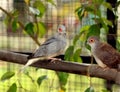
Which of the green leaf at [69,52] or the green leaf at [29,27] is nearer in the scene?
the green leaf at [69,52]

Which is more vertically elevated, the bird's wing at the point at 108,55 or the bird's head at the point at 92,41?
the bird's head at the point at 92,41

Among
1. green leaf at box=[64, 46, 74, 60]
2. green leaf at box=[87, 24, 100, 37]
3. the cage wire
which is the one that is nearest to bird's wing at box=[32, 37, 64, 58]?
green leaf at box=[64, 46, 74, 60]

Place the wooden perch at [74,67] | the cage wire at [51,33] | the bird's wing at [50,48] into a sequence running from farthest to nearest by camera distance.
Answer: the cage wire at [51,33] < the bird's wing at [50,48] < the wooden perch at [74,67]

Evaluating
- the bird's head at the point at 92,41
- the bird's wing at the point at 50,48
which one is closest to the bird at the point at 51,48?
the bird's wing at the point at 50,48

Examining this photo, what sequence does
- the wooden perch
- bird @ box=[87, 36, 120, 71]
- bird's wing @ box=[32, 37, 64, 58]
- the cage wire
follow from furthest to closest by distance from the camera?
the cage wire
bird's wing @ box=[32, 37, 64, 58]
bird @ box=[87, 36, 120, 71]
the wooden perch

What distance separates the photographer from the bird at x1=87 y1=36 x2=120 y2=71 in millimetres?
1549

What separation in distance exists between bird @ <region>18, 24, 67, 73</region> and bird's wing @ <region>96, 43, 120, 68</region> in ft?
0.69

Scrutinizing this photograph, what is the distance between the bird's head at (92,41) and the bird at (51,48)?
5.2 inches

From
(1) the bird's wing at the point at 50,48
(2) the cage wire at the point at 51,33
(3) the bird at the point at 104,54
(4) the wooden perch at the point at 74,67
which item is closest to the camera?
(4) the wooden perch at the point at 74,67

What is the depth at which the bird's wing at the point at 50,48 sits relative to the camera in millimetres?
1700

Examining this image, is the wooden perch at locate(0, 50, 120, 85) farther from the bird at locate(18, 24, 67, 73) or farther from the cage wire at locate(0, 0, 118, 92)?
the cage wire at locate(0, 0, 118, 92)

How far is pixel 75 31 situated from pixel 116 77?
1051 mm

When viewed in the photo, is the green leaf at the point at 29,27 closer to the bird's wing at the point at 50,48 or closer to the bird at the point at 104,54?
the bird's wing at the point at 50,48

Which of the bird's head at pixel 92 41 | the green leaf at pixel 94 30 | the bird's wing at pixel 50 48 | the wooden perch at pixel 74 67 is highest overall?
the green leaf at pixel 94 30
